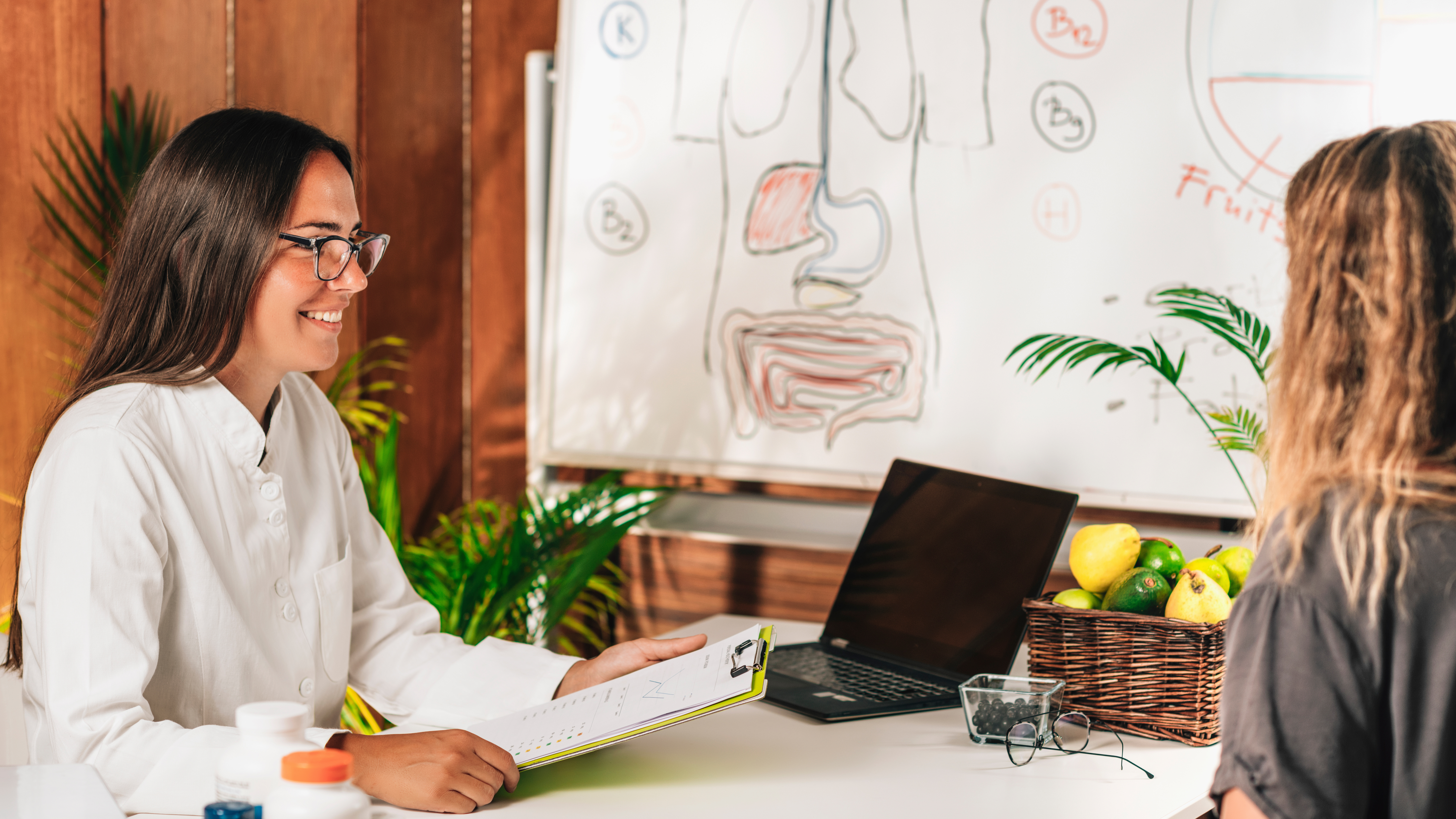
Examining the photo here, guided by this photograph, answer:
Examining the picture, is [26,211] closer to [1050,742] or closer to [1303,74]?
[1050,742]

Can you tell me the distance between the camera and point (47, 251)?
2.15 metres

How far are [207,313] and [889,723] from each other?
39.4 inches

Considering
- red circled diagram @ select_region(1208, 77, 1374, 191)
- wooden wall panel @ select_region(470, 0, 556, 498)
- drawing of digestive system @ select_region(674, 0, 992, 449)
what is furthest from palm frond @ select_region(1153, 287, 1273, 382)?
wooden wall panel @ select_region(470, 0, 556, 498)

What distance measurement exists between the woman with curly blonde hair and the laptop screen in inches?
30.5

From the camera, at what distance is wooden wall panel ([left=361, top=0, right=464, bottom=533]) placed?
8.64 ft

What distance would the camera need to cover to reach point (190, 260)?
132cm

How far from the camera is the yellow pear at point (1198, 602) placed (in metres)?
1.46

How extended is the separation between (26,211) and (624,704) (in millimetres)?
1608

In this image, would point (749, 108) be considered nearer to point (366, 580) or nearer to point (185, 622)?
point (366, 580)

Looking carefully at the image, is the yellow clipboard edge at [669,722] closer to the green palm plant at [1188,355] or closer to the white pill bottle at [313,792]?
the white pill bottle at [313,792]

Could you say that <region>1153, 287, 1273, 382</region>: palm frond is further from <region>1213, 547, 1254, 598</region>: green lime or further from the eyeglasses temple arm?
the eyeglasses temple arm

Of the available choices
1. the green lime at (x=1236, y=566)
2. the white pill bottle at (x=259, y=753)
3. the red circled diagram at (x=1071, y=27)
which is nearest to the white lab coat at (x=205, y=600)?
the white pill bottle at (x=259, y=753)

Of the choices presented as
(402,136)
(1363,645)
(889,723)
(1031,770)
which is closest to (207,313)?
(889,723)

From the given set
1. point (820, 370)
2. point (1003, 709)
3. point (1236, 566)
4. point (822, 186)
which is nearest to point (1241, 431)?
point (1236, 566)
